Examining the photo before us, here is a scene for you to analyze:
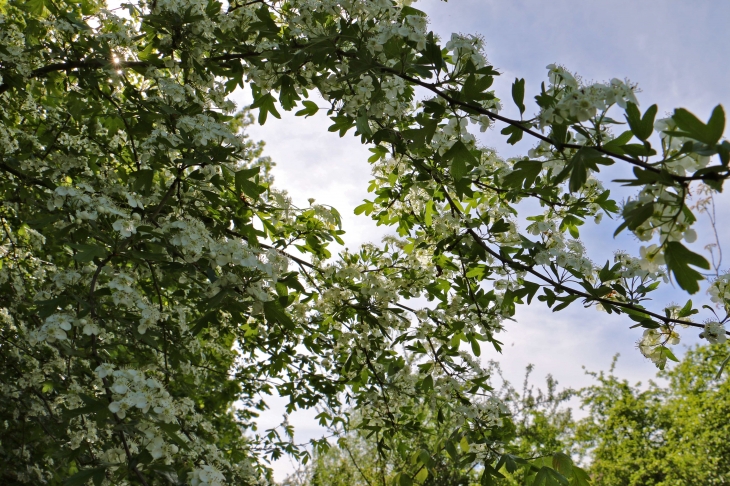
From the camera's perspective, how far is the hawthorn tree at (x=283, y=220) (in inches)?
72.1

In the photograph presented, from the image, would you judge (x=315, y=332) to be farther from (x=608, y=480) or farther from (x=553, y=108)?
(x=608, y=480)

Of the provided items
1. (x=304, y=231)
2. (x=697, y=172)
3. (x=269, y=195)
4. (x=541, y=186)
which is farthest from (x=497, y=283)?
(x=697, y=172)

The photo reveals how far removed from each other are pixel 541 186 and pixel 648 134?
4.75ft

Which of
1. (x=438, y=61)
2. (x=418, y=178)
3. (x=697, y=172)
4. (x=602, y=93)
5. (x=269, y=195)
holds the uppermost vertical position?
(x=269, y=195)

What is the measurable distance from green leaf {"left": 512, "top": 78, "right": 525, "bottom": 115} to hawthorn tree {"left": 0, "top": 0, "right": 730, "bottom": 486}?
6 centimetres

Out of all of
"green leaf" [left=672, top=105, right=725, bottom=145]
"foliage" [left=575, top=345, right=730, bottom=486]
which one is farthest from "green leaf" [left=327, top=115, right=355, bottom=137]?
"foliage" [left=575, top=345, right=730, bottom=486]

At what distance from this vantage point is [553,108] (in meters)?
1.62

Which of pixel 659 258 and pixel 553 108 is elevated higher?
pixel 553 108

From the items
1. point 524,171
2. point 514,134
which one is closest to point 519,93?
point 514,134

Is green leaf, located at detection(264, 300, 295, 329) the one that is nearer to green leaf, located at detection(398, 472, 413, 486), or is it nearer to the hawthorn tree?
the hawthorn tree

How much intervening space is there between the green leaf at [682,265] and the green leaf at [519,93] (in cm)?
70

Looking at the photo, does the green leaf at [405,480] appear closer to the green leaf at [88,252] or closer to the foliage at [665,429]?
the green leaf at [88,252]

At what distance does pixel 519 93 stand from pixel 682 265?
2.57 feet

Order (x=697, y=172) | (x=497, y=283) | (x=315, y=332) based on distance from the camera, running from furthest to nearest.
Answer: (x=315, y=332) < (x=497, y=283) < (x=697, y=172)
